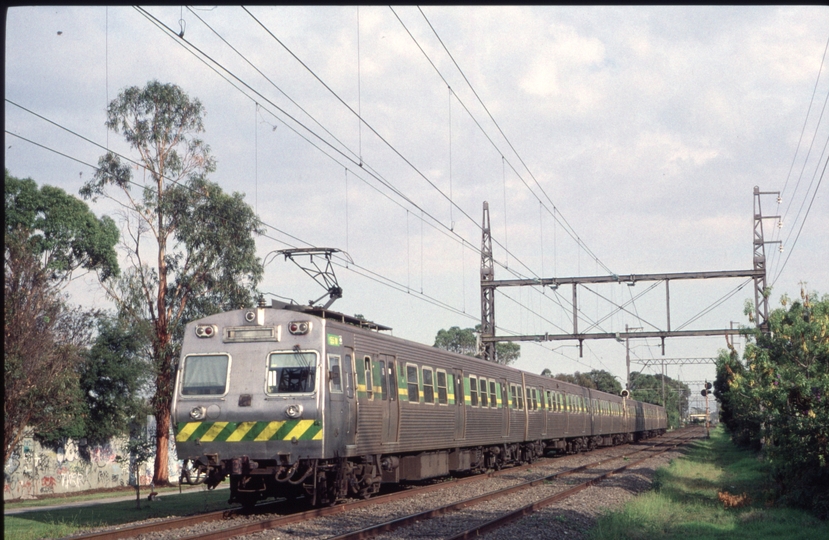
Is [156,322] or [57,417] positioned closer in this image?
[57,417]

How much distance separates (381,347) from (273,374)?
3.11 metres

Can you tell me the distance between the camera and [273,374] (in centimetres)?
1458

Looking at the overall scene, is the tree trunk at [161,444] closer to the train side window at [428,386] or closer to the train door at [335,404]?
the train side window at [428,386]

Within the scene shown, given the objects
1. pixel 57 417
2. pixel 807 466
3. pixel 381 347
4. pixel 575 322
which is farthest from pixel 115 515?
pixel 575 322

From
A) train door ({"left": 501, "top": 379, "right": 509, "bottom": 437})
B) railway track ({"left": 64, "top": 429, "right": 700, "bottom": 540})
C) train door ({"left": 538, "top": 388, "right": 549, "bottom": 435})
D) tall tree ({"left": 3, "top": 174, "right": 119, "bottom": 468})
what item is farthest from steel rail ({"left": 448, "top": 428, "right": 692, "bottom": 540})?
tall tree ({"left": 3, "top": 174, "right": 119, "bottom": 468})

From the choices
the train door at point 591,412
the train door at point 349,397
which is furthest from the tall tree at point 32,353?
the train door at point 591,412

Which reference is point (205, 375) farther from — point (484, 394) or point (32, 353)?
point (32, 353)

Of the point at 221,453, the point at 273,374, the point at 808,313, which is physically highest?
the point at 808,313

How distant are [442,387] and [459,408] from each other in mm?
1359

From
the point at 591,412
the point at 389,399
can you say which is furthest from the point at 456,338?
the point at 389,399

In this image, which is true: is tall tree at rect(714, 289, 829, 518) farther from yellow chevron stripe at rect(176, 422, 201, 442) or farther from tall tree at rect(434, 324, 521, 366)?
tall tree at rect(434, 324, 521, 366)

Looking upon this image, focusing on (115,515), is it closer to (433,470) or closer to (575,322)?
(433,470)

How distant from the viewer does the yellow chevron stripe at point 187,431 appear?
14.4m

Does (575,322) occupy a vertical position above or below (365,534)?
above
